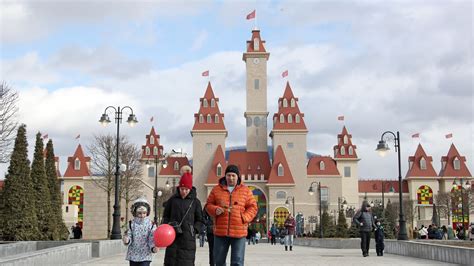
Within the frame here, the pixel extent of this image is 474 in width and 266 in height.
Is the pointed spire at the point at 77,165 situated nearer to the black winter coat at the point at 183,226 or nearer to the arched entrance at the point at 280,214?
the arched entrance at the point at 280,214

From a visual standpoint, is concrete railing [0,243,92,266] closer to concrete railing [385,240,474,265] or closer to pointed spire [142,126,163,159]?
concrete railing [385,240,474,265]

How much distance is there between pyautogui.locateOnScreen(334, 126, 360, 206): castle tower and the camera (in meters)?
108

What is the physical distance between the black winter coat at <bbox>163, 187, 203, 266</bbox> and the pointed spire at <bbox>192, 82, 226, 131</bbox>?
9082 centimetres

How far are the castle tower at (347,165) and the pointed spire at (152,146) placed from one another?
3356cm

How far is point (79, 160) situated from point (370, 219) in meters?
98.1

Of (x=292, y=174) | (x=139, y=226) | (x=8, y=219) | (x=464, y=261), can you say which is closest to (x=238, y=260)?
(x=139, y=226)

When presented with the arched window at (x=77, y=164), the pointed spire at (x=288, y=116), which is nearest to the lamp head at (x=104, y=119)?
the pointed spire at (x=288, y=116)

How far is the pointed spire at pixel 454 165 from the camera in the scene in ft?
359

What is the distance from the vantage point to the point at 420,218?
108500mm

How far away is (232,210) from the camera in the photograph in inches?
351

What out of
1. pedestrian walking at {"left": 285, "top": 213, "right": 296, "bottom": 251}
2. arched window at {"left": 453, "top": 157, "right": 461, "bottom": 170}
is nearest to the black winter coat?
pedestrian walking at {"left": 285, "top": 213, "right": 296, "bottom": 251}

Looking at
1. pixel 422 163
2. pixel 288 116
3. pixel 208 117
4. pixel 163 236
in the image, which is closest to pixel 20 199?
pixel 163 236

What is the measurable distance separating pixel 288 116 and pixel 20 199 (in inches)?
3112

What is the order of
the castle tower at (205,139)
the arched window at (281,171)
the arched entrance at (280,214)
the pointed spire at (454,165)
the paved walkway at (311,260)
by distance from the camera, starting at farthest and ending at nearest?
the pointed spire at (454,165) < the castle tower at (205,139) < the arched window at (281,171) < the arched entrance at (280,214) < the paved walkway at (311,260)
